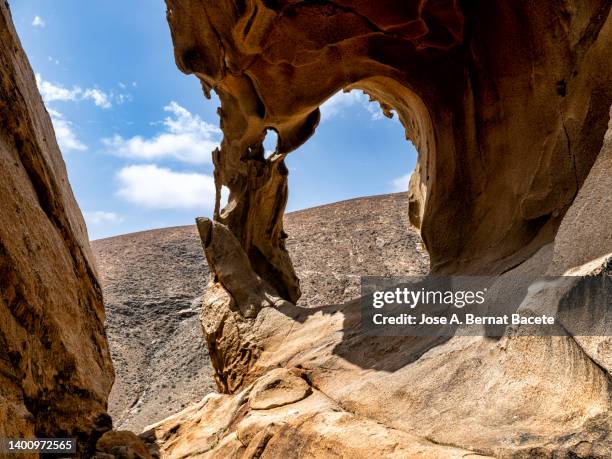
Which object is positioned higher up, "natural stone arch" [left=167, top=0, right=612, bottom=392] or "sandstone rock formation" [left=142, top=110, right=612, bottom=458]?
"natural stone arch" [left=167, top=0, right=612, bottom=392]

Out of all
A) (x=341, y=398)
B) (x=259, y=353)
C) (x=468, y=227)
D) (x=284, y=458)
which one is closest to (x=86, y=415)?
(x=284, y=458)

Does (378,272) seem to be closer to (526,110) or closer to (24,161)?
(526,110)

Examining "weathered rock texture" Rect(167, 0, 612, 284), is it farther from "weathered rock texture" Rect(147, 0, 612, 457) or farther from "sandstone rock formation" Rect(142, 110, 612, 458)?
"sandstone rock formation" Rect(142, 110, 612, 458)

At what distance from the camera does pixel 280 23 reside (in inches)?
195

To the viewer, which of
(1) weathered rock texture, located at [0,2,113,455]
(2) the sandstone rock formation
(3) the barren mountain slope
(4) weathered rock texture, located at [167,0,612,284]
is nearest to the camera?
(2) the sandstone rock formation

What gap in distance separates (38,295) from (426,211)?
13.2ft

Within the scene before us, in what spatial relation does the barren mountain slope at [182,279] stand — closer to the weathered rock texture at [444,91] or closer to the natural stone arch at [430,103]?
the natural stone arch at [430,103]

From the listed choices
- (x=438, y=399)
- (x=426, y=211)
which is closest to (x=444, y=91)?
(x=426, y=211)

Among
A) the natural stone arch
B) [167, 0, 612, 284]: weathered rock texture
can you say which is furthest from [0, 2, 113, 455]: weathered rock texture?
[167, 0, 612, 284]: weathered rock texture

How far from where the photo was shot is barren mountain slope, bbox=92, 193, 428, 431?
43.2 feet

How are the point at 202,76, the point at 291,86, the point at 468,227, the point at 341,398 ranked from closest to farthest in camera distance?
the point at 341,398
the point at 468,227
the point at 202,76
the point at 291,86

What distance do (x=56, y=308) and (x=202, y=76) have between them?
352 centimetres

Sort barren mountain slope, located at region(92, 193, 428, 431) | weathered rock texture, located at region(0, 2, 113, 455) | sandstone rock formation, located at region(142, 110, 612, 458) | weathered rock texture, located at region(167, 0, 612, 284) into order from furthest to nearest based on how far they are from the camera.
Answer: barren mountain slope, located at region(92, 193, 428, 431)
weathered rock texture, located at region(167, 0, 612, 284)
weathered rock texture, located at region(0, 2, 113, 455)
sandstone rock formation, located at region(142, 110, 612, 458)

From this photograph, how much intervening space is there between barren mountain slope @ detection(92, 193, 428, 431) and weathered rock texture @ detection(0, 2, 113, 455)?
9163 millimetres
